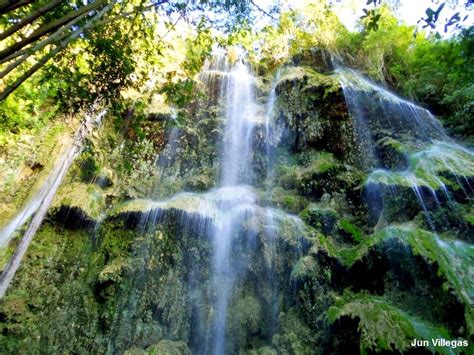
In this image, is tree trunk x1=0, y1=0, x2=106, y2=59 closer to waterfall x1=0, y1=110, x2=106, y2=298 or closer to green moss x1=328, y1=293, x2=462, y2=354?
waterfall x1=0, y1=110, x2=106, y2=298

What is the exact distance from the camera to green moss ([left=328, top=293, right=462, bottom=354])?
13.3 ft

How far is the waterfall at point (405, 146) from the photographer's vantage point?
627cm

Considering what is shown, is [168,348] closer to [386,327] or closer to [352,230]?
A: [386,327]

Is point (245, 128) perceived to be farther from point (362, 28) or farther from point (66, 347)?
point (66, 347)

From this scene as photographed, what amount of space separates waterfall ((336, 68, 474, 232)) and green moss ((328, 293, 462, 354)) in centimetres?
218

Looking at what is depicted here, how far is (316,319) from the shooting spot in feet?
17.7

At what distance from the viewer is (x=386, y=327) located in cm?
423

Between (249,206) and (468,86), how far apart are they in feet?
22.0

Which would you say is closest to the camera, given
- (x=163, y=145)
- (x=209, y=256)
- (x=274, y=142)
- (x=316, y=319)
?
(x=316, y=319)

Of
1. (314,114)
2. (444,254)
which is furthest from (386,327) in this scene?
(314,114)

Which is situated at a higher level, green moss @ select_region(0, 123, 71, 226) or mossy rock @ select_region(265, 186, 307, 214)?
green moss @ select_region(0, 123, 71, 226)

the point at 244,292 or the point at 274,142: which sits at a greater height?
the point at 274,142

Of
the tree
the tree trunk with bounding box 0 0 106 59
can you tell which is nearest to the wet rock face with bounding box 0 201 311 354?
the tree

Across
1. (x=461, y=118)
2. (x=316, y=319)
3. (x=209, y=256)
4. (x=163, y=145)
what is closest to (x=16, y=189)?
(x=163, y=145)
